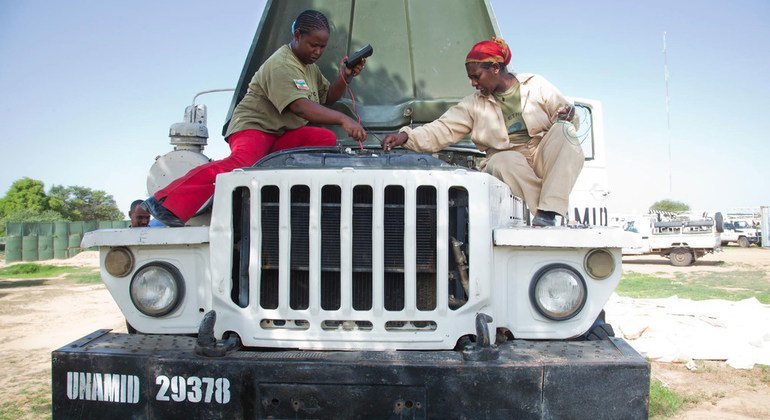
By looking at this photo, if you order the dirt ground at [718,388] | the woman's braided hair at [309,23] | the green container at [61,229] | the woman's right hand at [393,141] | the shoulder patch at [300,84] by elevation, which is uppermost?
the woman's braided hair at [309,23]

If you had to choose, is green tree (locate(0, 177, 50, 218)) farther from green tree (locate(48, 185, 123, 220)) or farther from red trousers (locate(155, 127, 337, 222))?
red trousers (locate(155, 127, 337, 222))

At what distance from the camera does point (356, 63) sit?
420 centimetres

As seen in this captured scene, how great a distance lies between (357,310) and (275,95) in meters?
1.64

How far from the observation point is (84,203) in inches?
1884

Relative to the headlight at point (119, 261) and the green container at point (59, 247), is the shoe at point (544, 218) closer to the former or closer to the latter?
the headlight at point (119, 261)

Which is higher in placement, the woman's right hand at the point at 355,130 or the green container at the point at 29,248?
the woman's right hand at the point at 355,130

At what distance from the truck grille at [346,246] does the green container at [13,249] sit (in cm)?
2508

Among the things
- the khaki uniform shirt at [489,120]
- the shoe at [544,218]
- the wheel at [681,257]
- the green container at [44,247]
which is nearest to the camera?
the shoe at [544,218]

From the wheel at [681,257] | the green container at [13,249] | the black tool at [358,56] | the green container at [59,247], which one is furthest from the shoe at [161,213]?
the green container at [59,247]

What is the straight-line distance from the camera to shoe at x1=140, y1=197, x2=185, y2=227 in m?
3.19

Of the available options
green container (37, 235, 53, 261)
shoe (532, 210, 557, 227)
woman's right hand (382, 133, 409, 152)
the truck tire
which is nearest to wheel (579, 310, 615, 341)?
the truck tire

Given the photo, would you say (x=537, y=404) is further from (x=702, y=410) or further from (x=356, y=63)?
(x=702, y=410)

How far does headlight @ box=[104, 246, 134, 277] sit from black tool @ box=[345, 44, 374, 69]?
1.95 m

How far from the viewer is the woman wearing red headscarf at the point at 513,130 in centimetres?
350
